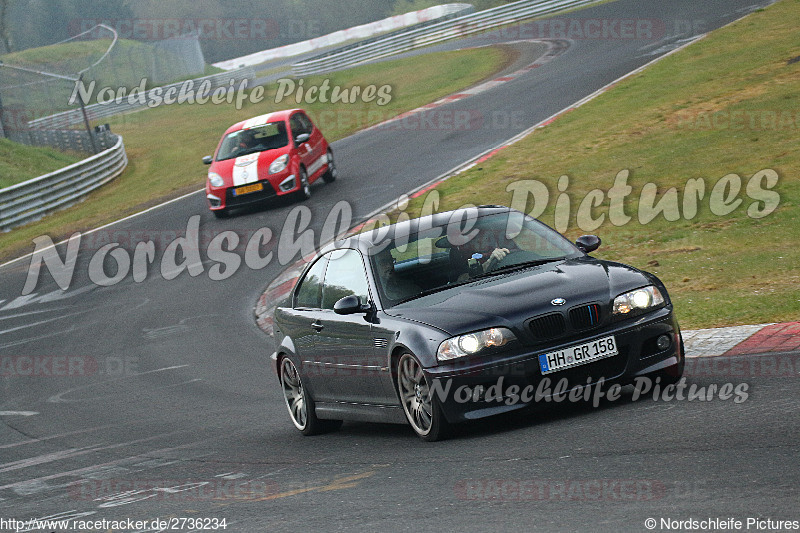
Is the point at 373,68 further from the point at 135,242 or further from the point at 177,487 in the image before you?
the point at 177,487

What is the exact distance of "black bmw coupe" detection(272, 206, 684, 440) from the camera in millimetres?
6809

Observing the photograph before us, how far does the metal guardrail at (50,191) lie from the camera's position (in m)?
28.9

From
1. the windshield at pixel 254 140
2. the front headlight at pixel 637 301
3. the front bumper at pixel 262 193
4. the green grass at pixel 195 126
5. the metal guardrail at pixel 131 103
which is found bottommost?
the metal guardrail at pixel 131 103

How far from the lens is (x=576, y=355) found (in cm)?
681

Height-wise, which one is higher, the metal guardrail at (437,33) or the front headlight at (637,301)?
the front headlight at (637,301)

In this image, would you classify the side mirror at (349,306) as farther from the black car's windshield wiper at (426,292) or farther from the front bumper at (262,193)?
the front bumper at (262,193)

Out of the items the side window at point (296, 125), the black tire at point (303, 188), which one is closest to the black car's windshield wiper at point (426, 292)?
the black tire at point (303, 188)

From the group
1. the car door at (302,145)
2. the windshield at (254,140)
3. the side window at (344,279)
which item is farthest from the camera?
the windshield at (254,140)

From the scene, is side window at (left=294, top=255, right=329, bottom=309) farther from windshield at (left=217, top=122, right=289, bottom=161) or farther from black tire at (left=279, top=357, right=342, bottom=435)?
windshield at (left=217, top=122, right=289, bottom=161)

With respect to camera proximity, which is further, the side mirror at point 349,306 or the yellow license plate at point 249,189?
the yellow license plate at point 249,189

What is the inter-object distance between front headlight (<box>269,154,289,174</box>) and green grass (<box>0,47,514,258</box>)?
18.2 ft

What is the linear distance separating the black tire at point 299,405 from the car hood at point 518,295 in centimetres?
157

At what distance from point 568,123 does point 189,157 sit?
1592 cm

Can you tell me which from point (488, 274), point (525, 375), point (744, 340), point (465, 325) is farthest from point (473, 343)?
point (744, 340)
